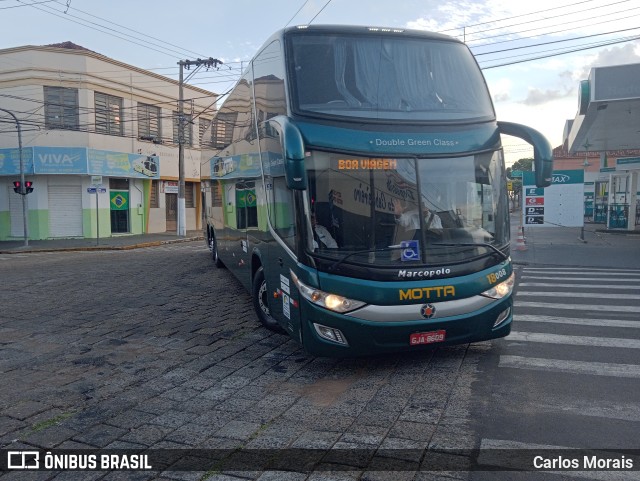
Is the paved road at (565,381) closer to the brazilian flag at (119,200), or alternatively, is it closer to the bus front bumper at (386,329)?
the bus front bumper at (386,329)

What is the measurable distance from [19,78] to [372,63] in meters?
25.7

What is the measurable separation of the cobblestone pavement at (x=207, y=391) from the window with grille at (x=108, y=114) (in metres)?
20.5

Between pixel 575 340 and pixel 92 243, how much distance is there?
23156 mm

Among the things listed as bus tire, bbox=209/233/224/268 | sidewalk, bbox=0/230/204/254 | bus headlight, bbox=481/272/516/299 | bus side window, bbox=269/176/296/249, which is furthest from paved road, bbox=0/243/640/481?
sidewalk, bbox=0/230/204/254

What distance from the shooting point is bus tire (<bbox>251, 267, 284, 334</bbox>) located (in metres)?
7.68

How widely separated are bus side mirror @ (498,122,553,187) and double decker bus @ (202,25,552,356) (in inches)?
0.6

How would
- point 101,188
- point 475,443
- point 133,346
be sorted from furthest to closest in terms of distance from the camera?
1. point 101,188
2. point 133,346
3. point 475,443

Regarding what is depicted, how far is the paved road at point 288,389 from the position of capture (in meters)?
4.41

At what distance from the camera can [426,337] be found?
575 centimetres

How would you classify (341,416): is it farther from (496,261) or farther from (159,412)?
(496,261)

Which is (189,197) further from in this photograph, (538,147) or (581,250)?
(538,147)

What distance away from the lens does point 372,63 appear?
629cm

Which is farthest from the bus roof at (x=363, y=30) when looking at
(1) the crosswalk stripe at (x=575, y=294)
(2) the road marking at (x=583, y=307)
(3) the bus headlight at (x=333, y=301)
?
(1) the crosswalk stripe at (x=575, y=294)


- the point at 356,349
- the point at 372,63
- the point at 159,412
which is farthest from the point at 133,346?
the point at 372,63
